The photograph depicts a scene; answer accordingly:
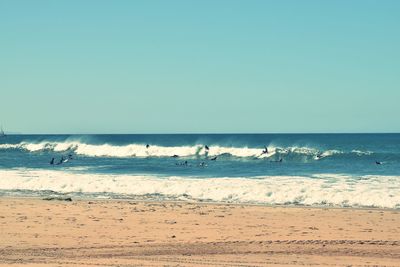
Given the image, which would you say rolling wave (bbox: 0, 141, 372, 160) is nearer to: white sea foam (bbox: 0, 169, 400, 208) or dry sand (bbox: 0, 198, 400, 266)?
white sea foam (bbox: 0, 169, 400, 208)

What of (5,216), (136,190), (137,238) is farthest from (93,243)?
(136,190)

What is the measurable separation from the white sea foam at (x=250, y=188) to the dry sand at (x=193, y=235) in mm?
2382

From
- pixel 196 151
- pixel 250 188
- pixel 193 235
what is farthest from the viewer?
pixel 196 151

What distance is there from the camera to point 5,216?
15602 mm

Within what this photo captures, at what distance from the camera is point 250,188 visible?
23031mm

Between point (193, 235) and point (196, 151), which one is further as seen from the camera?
point (196, 151)

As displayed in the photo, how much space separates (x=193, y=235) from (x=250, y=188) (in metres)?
10.2

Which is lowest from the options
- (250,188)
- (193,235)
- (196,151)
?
(193,235)

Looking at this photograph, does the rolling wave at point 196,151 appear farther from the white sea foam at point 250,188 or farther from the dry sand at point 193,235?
the dry sand at point 193,235

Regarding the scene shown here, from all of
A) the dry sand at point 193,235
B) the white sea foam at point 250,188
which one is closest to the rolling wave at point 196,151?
the white sea foam at point 250,188

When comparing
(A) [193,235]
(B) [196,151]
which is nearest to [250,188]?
(A) [193,235]

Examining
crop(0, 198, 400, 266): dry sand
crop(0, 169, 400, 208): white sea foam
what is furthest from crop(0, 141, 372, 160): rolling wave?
crop(0, 198, 400, 266): dry sand

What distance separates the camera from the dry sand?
1058 cm

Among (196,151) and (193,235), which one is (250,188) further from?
(196,151)
